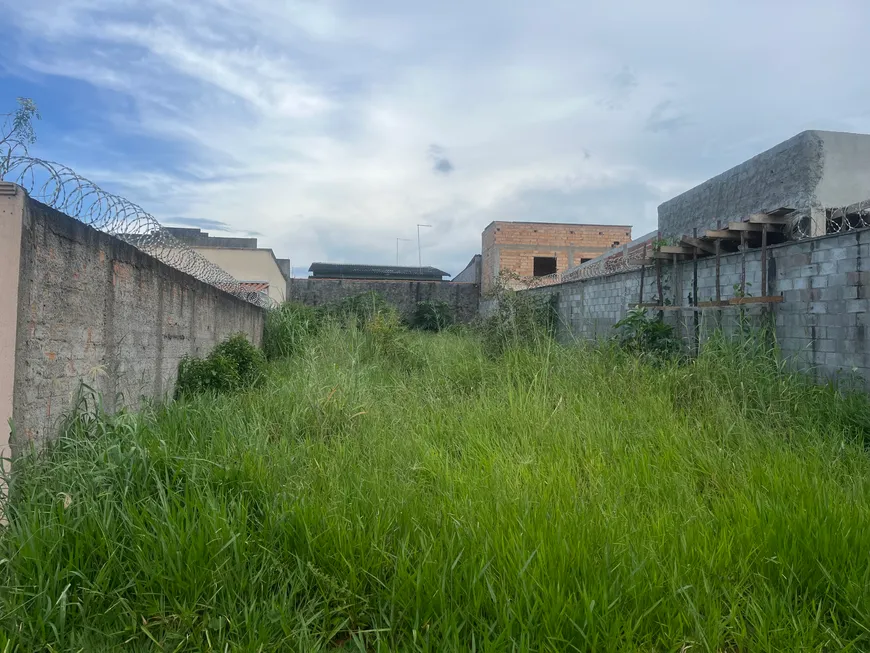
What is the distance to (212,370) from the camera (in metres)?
4.64

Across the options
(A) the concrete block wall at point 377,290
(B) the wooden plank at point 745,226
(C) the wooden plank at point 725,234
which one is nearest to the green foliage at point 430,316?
(A) the concrete block wall at point 377,290

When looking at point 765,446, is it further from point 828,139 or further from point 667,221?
point 667,221

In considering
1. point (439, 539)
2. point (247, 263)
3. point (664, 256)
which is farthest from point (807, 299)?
point (247, 263)

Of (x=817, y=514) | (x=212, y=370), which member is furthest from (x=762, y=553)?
(x=212, y=370)

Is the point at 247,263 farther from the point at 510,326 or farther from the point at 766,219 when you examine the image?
the point at 766,219

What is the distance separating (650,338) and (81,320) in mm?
5352

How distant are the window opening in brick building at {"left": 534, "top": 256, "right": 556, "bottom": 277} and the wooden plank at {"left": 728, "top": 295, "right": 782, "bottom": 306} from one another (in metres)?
14.5

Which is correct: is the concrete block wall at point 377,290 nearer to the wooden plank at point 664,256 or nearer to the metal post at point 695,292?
the wooden plank at point 664,256

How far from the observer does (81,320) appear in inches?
105

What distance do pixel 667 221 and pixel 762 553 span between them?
8.09 meters

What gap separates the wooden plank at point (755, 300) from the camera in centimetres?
460

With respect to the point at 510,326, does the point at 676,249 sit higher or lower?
higher

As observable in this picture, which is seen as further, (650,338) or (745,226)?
(650,338)

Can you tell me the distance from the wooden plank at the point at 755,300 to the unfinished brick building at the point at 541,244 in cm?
1331
